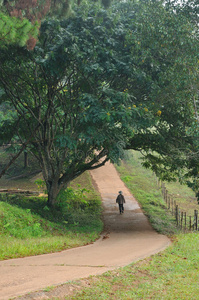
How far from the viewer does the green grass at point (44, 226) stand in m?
9.65

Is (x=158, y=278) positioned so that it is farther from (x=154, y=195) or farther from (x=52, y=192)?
(x=154, y=195)

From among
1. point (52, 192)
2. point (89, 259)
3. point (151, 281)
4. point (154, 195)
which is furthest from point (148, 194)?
point (151, 281)

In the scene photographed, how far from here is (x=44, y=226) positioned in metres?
13.2

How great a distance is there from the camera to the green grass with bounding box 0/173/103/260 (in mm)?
9655

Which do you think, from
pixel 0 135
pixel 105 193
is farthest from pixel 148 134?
pixel 105 193

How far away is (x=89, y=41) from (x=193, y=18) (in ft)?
13.9

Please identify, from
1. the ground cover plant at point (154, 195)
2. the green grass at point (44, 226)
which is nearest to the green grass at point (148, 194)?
the ground cover plant at point (154, 195)

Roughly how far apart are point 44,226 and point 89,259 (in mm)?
5064

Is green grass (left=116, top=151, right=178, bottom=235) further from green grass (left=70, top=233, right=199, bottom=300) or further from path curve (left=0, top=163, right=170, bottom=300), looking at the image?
green grass (left=70, top=233, right=199, bottom=300)

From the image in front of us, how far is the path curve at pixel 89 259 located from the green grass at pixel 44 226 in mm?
506

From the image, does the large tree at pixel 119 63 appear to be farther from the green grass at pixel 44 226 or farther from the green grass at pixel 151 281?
the green grass at pixel 151 281

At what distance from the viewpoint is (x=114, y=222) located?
16781mm

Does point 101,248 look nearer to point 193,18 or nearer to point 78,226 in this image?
point 78,226

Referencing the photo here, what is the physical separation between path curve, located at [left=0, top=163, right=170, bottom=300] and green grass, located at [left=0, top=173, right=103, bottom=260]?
506 millimetres
